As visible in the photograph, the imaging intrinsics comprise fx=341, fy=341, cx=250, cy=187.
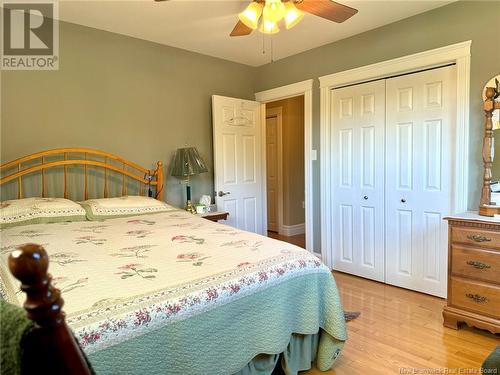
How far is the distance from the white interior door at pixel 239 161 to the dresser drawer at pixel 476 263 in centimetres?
240

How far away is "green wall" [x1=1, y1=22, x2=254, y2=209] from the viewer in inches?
115

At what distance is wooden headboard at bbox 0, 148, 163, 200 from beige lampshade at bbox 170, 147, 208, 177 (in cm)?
18

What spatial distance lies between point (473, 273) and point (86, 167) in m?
3.30

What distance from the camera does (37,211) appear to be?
2.60 m

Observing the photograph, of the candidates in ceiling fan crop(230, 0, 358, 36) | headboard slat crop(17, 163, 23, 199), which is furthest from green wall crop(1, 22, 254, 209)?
ceiling fan crop(230, 0, 358, 36)

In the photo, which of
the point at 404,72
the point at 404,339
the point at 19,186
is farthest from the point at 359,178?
the point at 19,186

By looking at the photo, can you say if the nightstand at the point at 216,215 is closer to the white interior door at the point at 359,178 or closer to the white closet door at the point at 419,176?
the white interior door at the point at 359,178

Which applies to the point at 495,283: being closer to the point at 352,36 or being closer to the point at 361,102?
the point at 361,102

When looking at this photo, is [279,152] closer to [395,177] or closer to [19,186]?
[395,177]

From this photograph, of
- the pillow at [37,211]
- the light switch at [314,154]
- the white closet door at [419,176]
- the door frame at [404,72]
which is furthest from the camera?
the light switch at [314,154]

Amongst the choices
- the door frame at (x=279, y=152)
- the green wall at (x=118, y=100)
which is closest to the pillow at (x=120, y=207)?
the green wall at (x=118, y=100)

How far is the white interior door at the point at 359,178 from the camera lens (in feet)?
11.1

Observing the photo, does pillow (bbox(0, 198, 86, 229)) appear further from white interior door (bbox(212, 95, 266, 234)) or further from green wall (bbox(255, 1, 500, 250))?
green wall (bbox(255, 1, 500, 250))

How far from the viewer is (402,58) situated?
310cm
